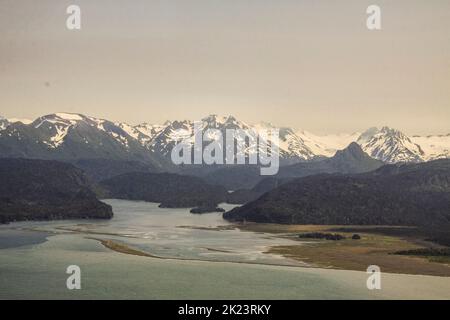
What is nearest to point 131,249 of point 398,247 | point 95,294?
point 95,294

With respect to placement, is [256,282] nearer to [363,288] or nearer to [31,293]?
[363,288]

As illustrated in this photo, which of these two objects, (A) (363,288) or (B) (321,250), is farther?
(B) (321,250)
